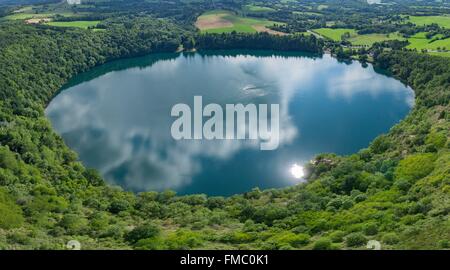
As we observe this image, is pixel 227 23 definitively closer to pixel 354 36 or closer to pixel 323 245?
pixel 354 36

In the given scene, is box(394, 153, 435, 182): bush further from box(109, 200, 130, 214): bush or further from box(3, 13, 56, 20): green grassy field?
box(3, 13, 56, 20): green grassy field

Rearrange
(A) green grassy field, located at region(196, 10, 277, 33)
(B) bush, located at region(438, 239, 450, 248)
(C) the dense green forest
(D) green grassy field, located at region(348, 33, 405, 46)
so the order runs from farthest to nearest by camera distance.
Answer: (A) green grassy field, located at region(196, 10, 277, 33) < (D) green grassy field, located at region(348, 33, 405, 46) < (C) the dense green forest < (B) bush, located at region(438, 239, 450, 248)

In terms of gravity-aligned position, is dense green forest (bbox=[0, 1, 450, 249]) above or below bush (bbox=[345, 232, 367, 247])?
below

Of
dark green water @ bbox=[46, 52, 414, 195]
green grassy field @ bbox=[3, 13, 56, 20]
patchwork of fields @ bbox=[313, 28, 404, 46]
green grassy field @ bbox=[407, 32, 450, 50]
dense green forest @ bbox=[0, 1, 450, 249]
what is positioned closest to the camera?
dense green forest @ bbox=[0, 1, 450, 249]

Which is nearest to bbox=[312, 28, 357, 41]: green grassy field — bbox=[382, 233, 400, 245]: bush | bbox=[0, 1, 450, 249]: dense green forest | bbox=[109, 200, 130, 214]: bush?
bbox=[0, 1, 450, 249]: dense green forest

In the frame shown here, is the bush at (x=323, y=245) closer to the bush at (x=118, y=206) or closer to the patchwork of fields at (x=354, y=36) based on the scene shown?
the bush at (x=118, y=206)

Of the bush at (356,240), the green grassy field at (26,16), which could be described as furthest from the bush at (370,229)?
the green grassy field at (26,16)

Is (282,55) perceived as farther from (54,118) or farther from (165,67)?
(54,118)
